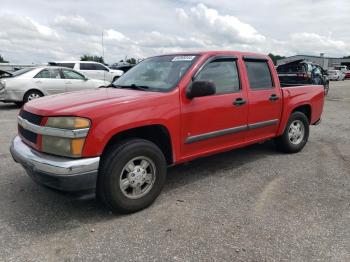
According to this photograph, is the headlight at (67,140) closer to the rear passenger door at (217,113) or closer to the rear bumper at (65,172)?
the rear bumper at (65,172)

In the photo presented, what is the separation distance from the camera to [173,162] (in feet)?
13.8

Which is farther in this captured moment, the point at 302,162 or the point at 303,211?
the point at 302,162

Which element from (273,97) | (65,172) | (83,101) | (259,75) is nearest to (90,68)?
(259,75)

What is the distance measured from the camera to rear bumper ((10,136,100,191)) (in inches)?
129

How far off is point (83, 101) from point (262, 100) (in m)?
2.69

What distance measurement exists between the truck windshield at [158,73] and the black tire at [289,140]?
92.5 inches

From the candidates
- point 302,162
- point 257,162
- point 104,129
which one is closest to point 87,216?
point 104,129

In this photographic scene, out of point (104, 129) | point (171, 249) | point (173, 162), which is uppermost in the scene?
point (104, 129)

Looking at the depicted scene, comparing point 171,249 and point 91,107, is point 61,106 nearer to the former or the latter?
point 91,107

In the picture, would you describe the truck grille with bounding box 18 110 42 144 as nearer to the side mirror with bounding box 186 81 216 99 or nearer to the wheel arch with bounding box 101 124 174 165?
the wheel arch with bounding box 101 124 174 165

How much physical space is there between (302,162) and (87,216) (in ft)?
11.8

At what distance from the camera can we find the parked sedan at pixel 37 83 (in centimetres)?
1140

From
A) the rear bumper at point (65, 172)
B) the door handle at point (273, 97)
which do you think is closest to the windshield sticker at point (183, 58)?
the door handle at point (273, 97)

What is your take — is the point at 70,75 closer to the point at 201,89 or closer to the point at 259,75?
the point at 259,75
